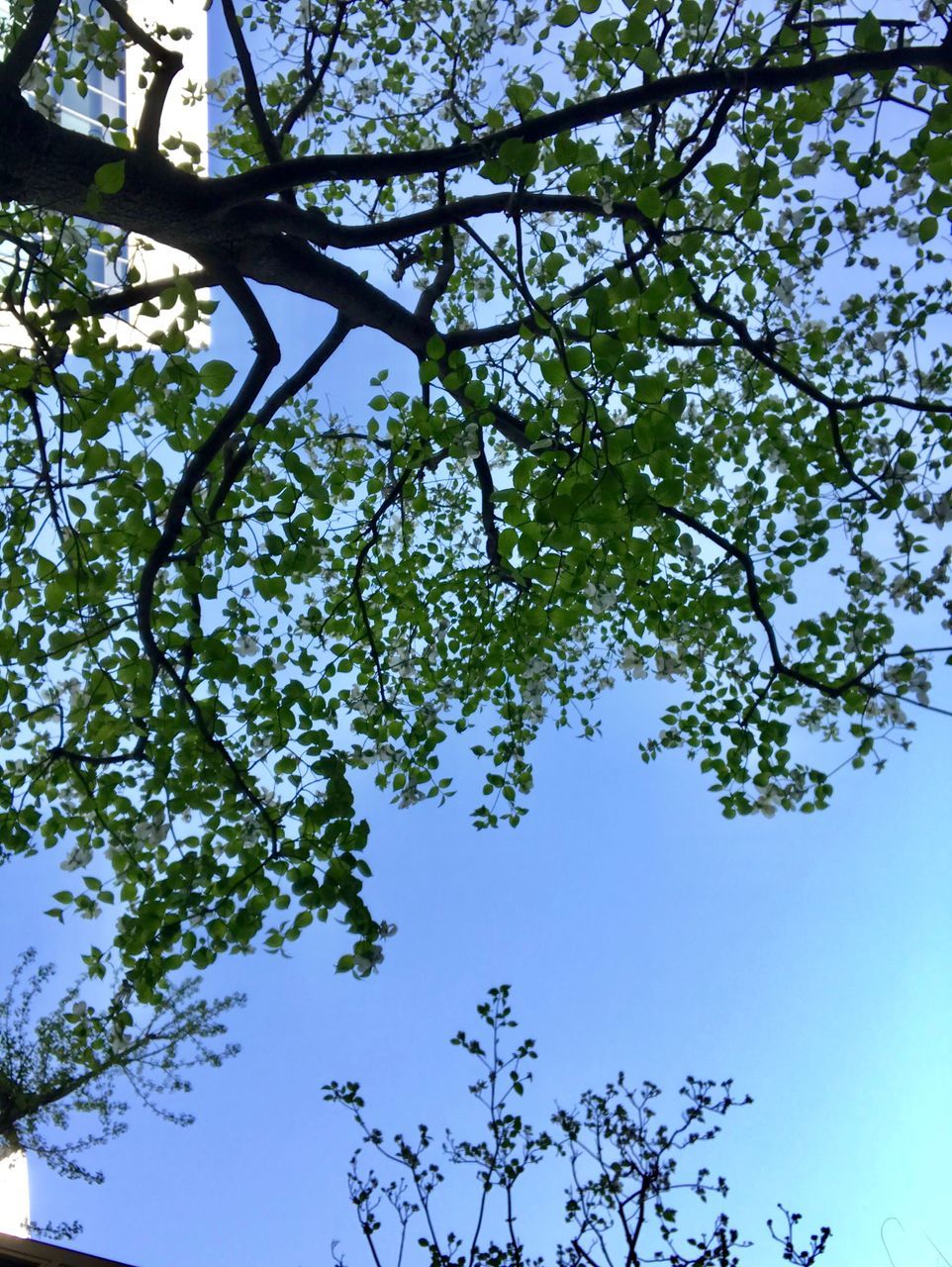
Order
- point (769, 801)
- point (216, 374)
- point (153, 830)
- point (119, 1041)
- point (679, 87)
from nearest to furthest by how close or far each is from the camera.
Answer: point (216, 374) < point (679, 87) < point (119, 1041) < point (153, 830) < point (769, 801)

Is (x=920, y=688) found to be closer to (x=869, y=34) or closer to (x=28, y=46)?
(x=869, y=34)

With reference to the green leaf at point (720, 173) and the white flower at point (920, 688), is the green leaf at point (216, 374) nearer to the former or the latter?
the green leaf at point (720, 173)

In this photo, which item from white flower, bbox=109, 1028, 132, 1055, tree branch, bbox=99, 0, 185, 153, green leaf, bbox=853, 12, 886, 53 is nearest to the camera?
green leaf, bbox=853, 12, 886, 53

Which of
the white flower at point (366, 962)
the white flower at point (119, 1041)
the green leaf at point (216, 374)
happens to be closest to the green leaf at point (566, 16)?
the green leaf at point (216, 374)

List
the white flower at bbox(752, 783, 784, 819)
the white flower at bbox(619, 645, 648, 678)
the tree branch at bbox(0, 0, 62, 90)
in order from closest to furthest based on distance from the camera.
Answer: the tree branch at bbox(0, 0, 62, 90), the white flower at bbox(752, 783, 784, 819), the white flower at bbox(619, 645, 648, 678)

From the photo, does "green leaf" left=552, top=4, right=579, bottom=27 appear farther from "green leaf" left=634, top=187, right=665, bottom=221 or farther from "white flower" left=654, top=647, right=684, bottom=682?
"white flower" left=654, top=647, right=684, bottom=682

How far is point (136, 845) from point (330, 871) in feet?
4.10

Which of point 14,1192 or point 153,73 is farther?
point 14,1192

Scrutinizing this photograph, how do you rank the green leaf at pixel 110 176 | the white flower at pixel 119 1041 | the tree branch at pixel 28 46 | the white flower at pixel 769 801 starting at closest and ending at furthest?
the green leaf at pixel 110 176
the tree branch at pixel 28 46
the white flower at pixel 119 1041
the white flower at pixel 769 801

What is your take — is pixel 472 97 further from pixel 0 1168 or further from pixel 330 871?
pixel 0 1168

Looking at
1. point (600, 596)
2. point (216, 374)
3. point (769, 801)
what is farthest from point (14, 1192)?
point (216, 374)

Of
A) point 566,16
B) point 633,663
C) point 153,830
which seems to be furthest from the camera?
point 633,663

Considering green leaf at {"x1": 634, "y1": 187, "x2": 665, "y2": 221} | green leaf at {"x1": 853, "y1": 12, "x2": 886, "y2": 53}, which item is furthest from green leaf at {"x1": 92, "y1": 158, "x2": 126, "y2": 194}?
green leaf at {"x1": 853, "y1": 12, "x2": 886, "y2": 53}

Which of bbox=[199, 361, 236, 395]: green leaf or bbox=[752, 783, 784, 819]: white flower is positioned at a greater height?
bbox=[199, 361, 236, 395]: green leaf
